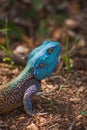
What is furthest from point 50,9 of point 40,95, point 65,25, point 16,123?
point 16,123

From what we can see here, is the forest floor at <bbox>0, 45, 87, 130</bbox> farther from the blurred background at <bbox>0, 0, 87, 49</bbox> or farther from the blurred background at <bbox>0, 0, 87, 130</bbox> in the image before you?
the blurred background at <bbox>0, 0, 87, 49</bbox>

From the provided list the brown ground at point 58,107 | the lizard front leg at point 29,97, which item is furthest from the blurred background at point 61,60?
the lizard front leg at point 29,97

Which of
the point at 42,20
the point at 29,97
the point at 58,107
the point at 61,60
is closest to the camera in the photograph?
the point at 29,97

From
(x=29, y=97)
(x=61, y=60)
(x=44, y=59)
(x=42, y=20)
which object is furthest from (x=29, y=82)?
(x=42, y=20)

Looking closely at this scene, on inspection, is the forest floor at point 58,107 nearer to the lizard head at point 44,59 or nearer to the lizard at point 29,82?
the lizard at point 29,82

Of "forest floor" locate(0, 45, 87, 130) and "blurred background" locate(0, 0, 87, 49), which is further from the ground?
"blurred background" locate(0, 0, 87, 49)

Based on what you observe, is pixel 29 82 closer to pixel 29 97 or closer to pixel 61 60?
pixel 29 97

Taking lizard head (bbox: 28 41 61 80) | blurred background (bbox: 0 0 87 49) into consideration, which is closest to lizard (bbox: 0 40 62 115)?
lizard head (bbox: 28 41 61 80)
